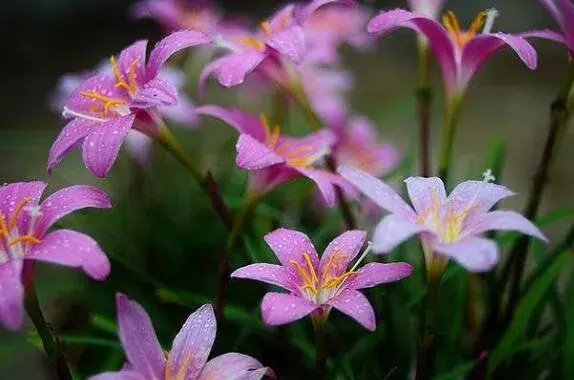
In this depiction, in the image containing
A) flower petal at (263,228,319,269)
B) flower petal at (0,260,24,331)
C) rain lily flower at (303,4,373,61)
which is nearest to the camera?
flower petal at (0,260,24,331)

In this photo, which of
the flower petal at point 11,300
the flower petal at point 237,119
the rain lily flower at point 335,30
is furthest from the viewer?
the rain lily flower at point 335,30

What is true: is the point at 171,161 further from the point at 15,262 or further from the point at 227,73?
the point at 15,262

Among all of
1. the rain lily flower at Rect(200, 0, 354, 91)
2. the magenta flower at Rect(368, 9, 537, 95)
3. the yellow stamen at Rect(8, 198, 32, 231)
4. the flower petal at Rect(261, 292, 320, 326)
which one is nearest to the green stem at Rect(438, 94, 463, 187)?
the magenta flower at Rect(368, 9, 537, 95)

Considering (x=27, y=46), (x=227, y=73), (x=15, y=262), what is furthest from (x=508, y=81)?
(x=15, y=262)

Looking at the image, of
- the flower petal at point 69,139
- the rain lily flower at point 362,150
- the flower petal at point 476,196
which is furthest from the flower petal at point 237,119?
the rain lily flower at point 362,150

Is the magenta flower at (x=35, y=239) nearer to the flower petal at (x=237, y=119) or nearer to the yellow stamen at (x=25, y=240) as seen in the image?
the yellow stamen at (x=25, y=240)

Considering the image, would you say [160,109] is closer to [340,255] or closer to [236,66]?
[236,66]

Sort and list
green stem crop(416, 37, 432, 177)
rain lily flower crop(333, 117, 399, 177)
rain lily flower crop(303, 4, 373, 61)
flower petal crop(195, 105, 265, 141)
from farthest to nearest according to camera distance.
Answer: rain lily flower crop(333, 117, 399, 177) < rain lily flower crop(303, 4, 373, 61) < green stem crop(416, 37, 432, 177) < flower petal crop(195, 105, 265, 141)

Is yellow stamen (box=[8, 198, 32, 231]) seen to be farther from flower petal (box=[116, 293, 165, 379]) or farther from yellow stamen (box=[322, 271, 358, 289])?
yellow stamen (box=[322, 271, 358, 289])
